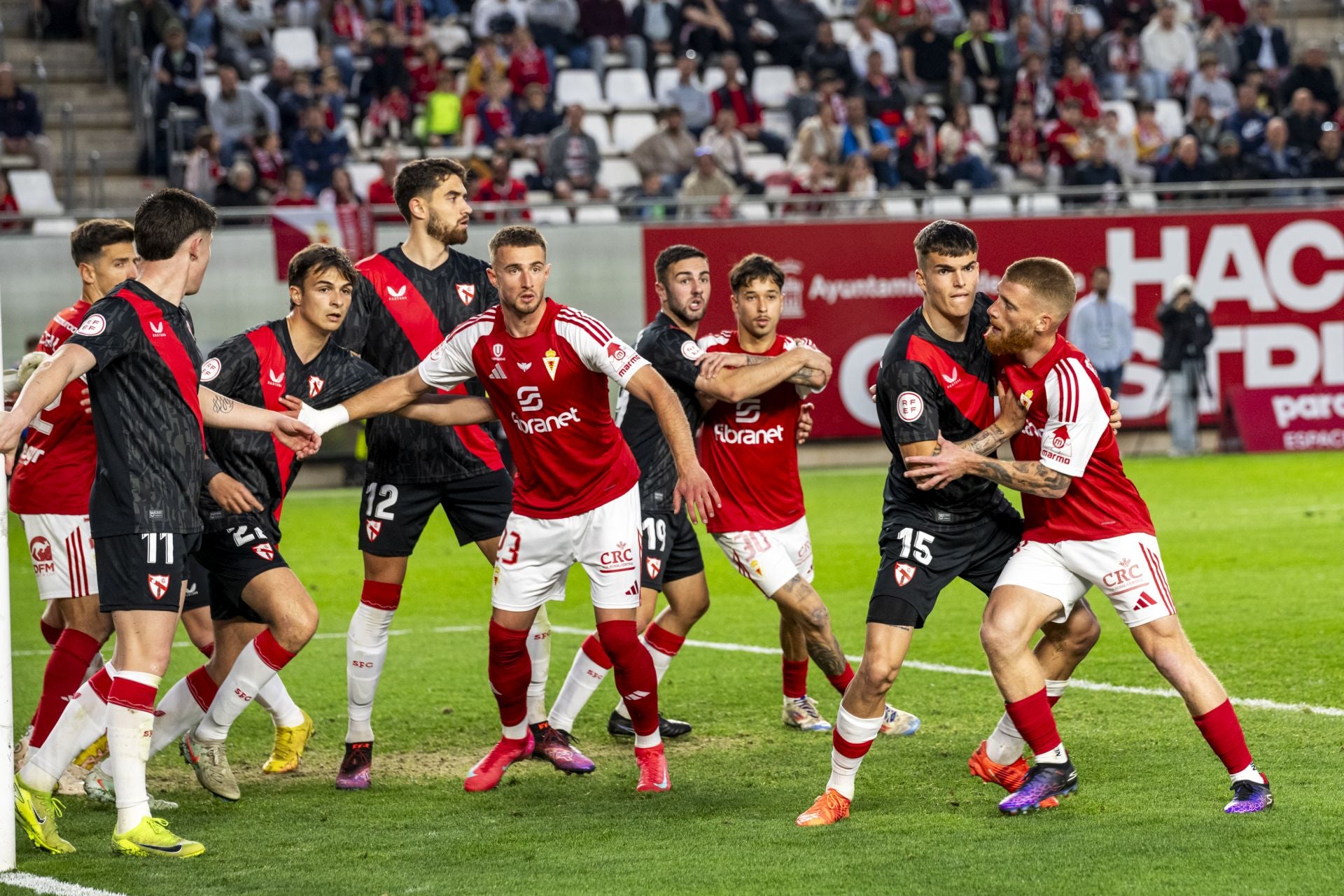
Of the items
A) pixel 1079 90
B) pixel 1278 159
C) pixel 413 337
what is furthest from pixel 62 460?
pixel 1079 90

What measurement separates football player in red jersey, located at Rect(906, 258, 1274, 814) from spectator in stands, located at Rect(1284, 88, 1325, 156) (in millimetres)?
19719

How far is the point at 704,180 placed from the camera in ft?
70.7

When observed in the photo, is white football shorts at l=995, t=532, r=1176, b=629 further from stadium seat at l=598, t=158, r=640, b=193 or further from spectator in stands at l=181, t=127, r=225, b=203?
stadium seat at l=598, t=158, r=640, b=193

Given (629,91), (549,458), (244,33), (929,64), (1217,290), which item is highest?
(244,33)

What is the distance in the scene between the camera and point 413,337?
7781mm

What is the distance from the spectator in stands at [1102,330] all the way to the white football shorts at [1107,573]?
15.3m

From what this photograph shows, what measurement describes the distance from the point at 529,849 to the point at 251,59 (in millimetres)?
19264

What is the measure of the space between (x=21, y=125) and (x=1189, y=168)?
15506 mm

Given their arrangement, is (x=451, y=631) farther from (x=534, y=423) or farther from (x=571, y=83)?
(x=571, y=83)

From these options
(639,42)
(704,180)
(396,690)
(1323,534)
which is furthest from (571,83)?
(396,690)

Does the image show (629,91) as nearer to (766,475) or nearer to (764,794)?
(766,475)

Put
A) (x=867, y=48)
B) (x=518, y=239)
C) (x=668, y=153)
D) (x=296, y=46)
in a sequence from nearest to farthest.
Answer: (x=518, y=239), (x=668, y=153), (x=296, y=46), (x=867, y=48)

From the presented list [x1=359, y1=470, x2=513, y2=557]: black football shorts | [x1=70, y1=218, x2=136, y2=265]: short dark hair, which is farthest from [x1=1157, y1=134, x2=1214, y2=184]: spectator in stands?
[x1=70, y1=218, x2=136, y2=265]: short dark hair

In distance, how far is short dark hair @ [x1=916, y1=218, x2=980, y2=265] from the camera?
251 inches
